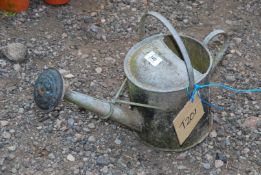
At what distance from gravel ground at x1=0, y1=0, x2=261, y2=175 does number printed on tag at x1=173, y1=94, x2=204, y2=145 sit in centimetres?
16

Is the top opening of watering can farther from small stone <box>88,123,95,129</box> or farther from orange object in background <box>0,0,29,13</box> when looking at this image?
orange object in background <box>0,0,29,13</box>

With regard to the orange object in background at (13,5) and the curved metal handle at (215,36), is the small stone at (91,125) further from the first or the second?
the orange object in background at (13,5)

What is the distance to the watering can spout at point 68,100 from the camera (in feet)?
6.93

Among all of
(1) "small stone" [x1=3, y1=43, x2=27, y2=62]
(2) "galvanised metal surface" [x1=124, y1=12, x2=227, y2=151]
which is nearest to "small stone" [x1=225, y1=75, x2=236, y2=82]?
(2) "galvanised metal surface" [x1=124, y1=12, x2=227, y2=151]

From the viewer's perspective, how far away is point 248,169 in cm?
232

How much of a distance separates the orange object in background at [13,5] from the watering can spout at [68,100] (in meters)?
1.20

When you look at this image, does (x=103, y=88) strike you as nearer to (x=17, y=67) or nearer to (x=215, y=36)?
(x=17, y=67)

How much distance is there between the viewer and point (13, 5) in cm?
325

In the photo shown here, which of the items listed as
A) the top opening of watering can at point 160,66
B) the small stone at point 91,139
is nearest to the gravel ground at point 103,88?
the small stone at point 91,139

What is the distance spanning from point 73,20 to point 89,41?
240 millimetres

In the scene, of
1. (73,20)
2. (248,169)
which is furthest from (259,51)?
(73,20)

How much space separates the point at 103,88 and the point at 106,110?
554 mm

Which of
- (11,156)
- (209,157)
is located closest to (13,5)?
(11,156)

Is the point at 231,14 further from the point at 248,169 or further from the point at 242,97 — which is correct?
the point at 248,169
